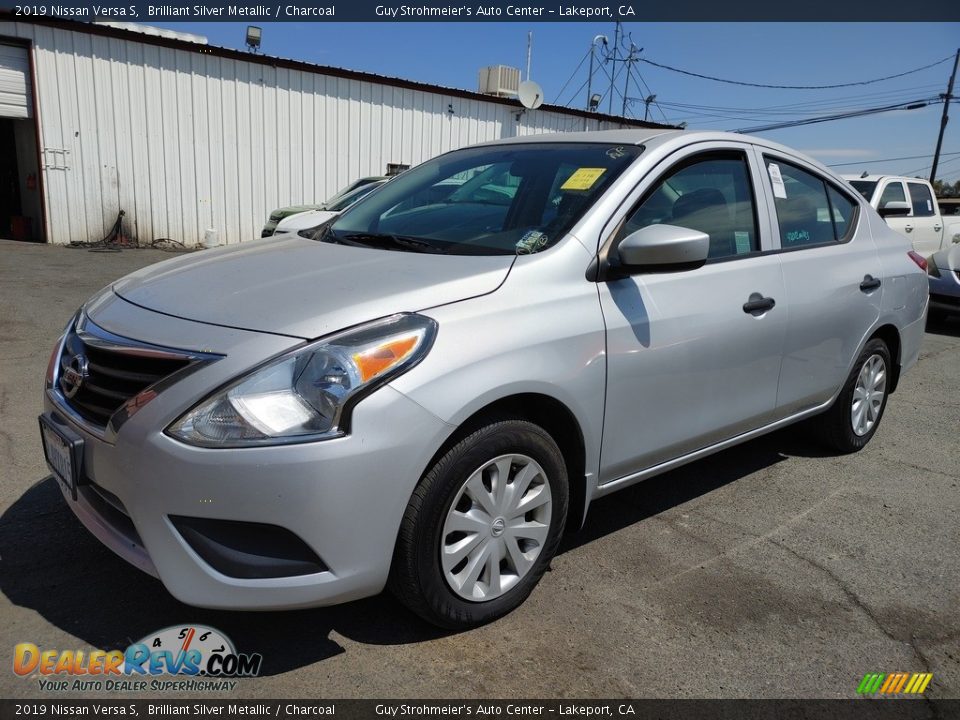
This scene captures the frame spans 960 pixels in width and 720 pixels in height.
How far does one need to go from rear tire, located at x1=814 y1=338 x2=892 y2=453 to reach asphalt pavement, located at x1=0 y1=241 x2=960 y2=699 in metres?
0.27

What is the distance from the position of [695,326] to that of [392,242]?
4.21 ft

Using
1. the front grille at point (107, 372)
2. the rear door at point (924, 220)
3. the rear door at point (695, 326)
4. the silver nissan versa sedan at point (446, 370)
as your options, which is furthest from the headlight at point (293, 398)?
the rear door at point (924, 220)

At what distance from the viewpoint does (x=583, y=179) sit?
308cm

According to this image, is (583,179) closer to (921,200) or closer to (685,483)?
(685,483)

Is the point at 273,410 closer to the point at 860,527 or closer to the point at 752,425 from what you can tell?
the point at 752,425

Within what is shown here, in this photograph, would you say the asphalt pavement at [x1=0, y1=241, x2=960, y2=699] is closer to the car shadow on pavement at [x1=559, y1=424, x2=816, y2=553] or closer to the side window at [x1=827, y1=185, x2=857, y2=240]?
the car shadow on pavement at [x1=559, y1=424, x2=816, y2=553]

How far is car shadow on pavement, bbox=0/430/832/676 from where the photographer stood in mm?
2482

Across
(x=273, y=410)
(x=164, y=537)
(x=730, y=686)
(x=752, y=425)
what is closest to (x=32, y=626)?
(x=164, y=537)

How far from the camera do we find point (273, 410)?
2115mm

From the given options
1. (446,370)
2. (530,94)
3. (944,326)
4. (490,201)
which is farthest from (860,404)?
(530,94)

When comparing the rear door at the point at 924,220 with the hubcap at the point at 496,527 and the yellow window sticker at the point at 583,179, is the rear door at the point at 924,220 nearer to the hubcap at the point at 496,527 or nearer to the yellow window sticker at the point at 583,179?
the yellow window sticker at the point at 583,179

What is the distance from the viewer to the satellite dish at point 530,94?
17.0 metres

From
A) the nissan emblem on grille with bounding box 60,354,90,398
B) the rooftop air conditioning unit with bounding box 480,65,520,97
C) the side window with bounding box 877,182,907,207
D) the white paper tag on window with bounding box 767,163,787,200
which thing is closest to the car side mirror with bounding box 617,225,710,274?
the white paper tag on window with bounding box 767,163,787,200

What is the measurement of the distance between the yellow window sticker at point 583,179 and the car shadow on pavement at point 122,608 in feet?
4.98
